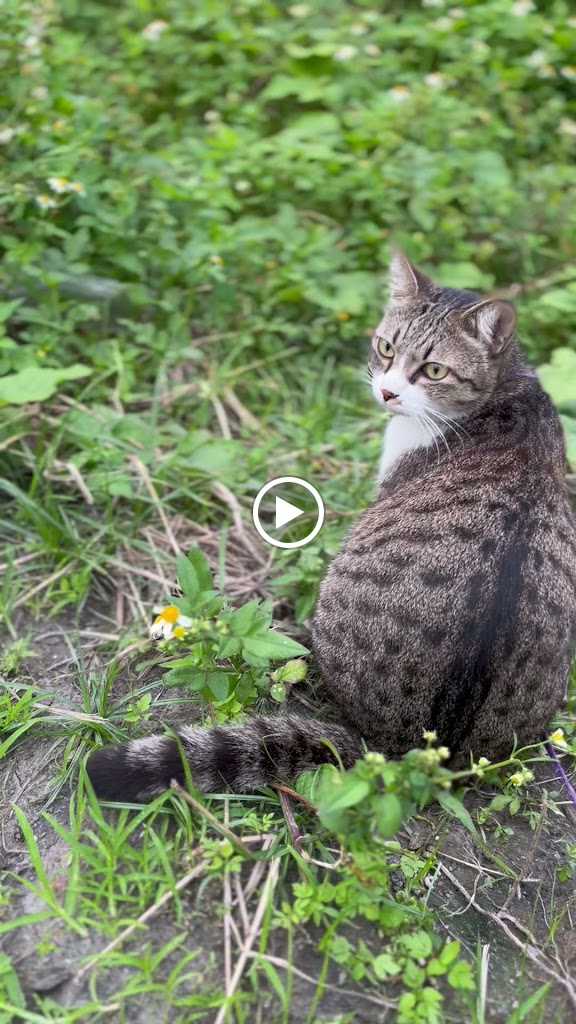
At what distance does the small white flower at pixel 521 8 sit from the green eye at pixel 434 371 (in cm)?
379

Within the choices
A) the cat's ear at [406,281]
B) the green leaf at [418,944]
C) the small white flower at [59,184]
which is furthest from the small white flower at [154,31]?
the green leaf at [418,944]

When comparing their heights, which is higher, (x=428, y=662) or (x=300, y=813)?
(x=428, y=662)

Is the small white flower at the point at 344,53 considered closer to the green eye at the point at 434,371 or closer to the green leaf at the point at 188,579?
the green eye at the point at 434,371

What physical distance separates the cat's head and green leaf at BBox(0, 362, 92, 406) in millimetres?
1322

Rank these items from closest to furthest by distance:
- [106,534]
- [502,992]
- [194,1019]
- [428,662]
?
[194,1019] < [502,992] < [428,662] < [106,534]

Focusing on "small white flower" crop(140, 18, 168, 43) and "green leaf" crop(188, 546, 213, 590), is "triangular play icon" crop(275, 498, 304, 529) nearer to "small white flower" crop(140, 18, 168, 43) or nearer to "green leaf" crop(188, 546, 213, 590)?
"green leaf" crop(188, 546, 213, 590)

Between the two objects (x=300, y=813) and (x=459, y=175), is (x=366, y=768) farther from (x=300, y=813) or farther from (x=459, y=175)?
(x=459, y=175)

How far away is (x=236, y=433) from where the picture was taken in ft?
13.6

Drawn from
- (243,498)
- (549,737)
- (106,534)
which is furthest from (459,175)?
(549,737)

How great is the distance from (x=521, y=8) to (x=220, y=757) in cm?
531

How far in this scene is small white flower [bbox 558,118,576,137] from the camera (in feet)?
17.3

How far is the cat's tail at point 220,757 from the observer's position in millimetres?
2508

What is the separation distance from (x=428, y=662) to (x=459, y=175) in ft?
11.7

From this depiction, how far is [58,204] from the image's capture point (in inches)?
159
